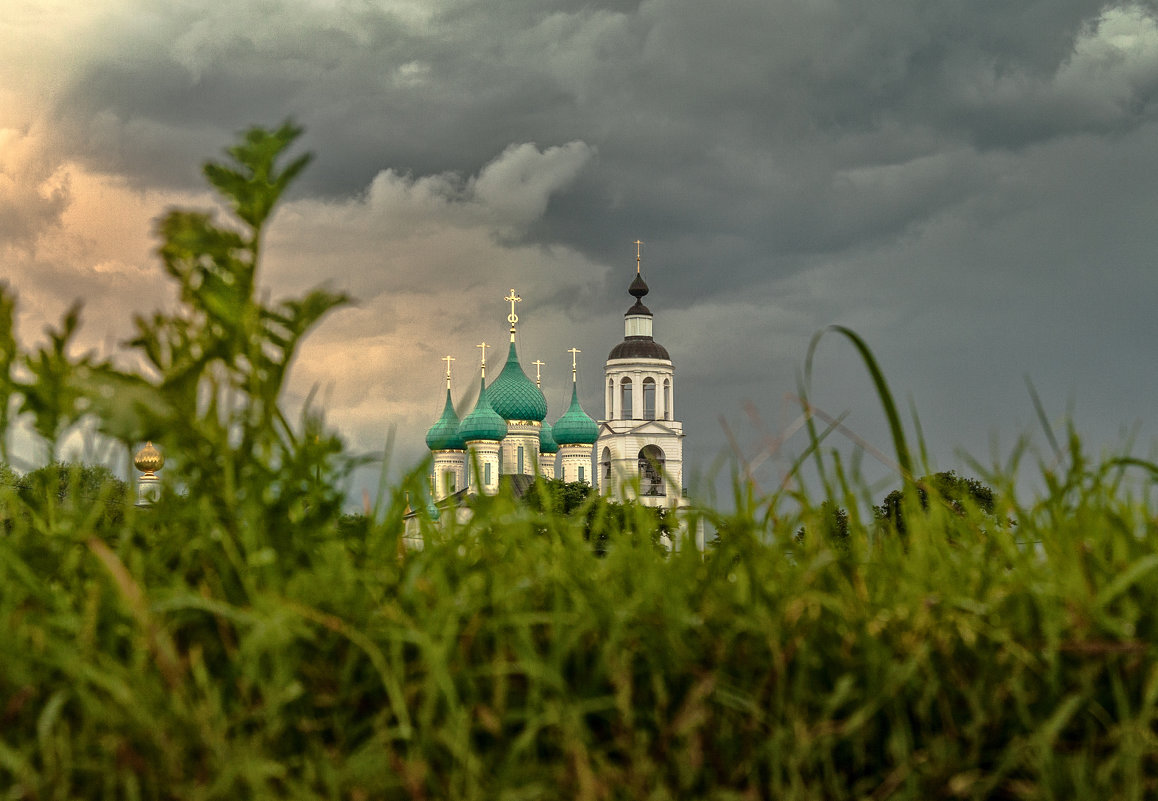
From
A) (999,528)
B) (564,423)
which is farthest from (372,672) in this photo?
(564,423)

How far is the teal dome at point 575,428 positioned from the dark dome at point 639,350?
454 centimetres

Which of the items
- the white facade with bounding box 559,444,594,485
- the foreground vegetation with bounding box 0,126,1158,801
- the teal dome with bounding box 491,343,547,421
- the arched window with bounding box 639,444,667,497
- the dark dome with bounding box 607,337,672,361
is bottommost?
the foreground vegetation with bounding box 0,126,1158,801

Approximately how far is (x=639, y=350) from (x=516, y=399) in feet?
28.4

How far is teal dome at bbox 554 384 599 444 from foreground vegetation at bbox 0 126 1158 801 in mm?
54113

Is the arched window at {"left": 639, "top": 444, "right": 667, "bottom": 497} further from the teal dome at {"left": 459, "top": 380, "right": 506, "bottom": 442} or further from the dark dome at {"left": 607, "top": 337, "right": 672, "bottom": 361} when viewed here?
the dark dome at {"left": 607, "top": 337, "right": 672, "bottom": 361}

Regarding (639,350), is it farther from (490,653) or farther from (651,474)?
(490,653)

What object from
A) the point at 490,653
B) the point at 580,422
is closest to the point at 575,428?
the point at 580,422

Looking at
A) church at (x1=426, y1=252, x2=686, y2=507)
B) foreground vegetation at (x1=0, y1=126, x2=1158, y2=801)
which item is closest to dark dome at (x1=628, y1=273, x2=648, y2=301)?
church at (x1=426, y1=252, x2=686, y2=507)

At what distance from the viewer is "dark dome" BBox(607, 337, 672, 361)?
5981 cm

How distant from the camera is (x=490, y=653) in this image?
1287mm

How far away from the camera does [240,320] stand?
1.44 m

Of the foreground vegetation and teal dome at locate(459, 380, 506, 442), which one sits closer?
the foreground vegetation

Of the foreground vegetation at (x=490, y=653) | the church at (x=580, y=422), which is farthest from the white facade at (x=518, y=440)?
the foreground vegetation at (x=490, y=653)

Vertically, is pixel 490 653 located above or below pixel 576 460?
below
